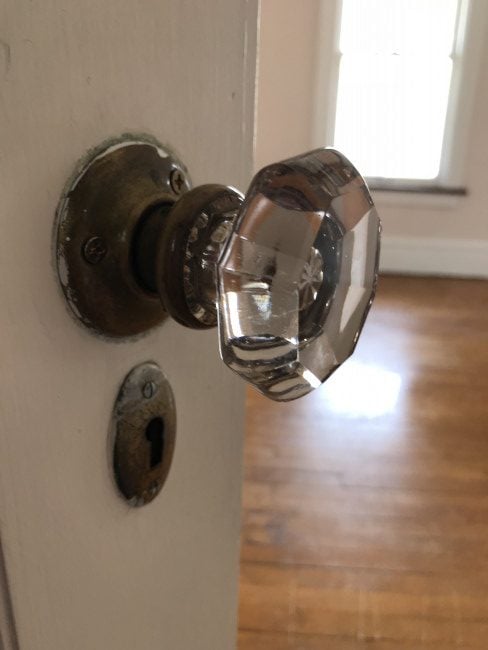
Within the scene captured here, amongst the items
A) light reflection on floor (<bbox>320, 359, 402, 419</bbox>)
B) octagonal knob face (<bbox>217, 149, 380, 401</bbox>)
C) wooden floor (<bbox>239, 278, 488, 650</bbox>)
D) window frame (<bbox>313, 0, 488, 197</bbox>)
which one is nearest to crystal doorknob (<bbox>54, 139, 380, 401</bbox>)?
octagonal knob face (<bbox>217, 149, 380, 401</bbox>)

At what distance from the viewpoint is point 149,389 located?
27cm

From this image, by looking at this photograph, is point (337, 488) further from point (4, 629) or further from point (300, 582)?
point (4, 629)

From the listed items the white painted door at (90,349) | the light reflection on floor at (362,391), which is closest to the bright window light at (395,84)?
the light reflection on floor at (362,391)

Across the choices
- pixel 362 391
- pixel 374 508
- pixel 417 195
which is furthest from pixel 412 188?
pixel 374 508

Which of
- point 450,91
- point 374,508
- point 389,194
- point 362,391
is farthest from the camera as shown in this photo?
point 389,194

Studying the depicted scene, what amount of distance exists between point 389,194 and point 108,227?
87.6 inches

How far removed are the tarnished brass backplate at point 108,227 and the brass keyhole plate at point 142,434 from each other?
0.09ft

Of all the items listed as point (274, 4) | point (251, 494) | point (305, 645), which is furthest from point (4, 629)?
point (274, 4)

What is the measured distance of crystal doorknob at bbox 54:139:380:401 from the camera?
21cm

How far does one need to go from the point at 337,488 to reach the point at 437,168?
4.60 ft

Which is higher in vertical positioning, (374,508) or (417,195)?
(417,195)

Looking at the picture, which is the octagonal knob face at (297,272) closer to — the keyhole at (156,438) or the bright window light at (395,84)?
the keyhole at (156,438)

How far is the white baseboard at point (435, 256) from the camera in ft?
7.86

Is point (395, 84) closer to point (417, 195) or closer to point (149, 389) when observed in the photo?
point (417, 195)
